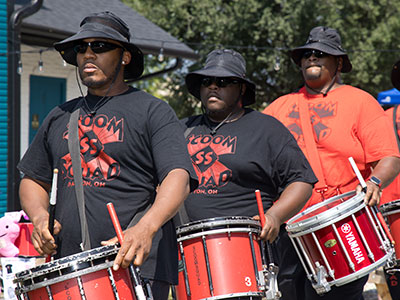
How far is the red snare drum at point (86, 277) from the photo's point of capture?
9.25 feet

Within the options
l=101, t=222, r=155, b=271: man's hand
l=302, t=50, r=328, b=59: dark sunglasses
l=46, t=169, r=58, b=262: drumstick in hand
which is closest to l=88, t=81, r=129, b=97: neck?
l=46, t=169, r=58, b=262: drumstick in hand

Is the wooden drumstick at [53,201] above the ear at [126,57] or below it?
below

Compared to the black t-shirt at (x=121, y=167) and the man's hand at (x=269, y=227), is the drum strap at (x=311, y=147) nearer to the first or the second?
the man's hand at (x=269, y=227)

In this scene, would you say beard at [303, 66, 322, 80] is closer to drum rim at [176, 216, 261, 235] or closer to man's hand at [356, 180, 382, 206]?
man's hand at [356, 180, 382, 206]

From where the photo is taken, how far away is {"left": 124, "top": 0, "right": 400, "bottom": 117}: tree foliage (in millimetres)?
19703

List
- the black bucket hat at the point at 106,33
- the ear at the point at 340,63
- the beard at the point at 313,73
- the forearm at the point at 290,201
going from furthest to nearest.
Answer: the ear at the point at 340,63 → the beard at the point at 313,73 → the forearm at the point at 290,201 → the black bucket hat at the point at 106,33

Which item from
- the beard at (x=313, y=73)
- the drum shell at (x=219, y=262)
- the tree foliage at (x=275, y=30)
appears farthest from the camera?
the tree foliage at (x=275, y=30)

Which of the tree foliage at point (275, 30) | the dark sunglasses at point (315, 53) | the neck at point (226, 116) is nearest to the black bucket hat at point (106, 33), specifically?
the neck at point (226, 116)

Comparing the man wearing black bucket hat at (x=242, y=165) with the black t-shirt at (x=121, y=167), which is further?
the man wearing black bucket hat at (x=242, y=165)

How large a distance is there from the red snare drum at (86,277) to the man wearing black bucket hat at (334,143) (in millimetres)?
2583

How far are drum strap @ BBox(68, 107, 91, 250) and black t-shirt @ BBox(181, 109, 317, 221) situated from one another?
54.9 inches

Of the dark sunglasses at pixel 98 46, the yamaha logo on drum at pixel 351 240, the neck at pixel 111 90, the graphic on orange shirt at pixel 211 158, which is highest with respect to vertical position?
the dark sunglasses at pixel 98 46

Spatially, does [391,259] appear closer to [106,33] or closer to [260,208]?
[260,208]

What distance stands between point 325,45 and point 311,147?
2.87ft
